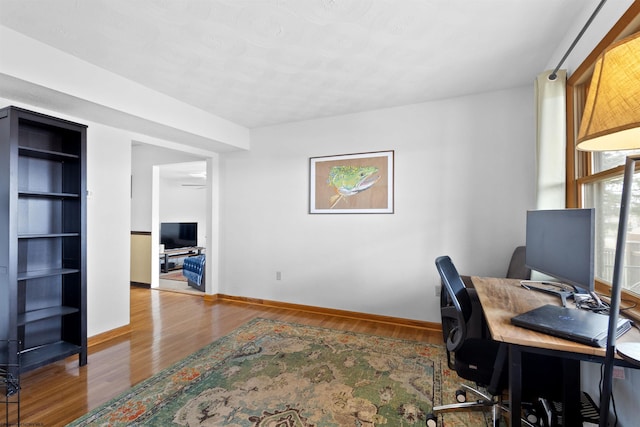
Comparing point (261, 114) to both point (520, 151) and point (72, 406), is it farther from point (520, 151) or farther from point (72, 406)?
point (72, 406)

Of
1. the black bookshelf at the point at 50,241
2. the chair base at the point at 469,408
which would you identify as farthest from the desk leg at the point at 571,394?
the black bookshelf at the point at 50,241

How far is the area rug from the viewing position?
1822 mm

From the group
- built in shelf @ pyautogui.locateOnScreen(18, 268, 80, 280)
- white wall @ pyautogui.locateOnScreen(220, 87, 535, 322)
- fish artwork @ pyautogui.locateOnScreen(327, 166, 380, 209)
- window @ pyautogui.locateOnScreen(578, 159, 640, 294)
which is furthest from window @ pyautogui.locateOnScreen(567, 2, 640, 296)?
built in shelf @ pyautogui.locateOnScreen(18, 268, 80, 280)

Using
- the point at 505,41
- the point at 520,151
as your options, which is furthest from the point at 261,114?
the point at 520,151

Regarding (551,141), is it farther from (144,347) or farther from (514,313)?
(144,347)

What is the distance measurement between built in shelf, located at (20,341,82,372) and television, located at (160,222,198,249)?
4960 millimetres

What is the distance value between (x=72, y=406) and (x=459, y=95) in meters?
4.23

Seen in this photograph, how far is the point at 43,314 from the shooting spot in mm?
2371

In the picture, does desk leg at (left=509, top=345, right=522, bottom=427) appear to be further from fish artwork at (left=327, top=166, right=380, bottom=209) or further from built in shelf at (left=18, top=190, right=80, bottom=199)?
built in shelf at (left=18, top=190, right=80, bottom=199)

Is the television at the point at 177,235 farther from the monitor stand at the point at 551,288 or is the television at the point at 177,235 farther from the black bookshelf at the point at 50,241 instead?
the monitor stand at the point at 551,288

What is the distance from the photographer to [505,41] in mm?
2137

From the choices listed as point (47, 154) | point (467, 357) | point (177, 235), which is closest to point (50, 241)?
point (47, 154)

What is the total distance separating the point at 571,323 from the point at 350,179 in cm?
268

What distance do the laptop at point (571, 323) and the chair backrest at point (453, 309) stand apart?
0.33 metres
